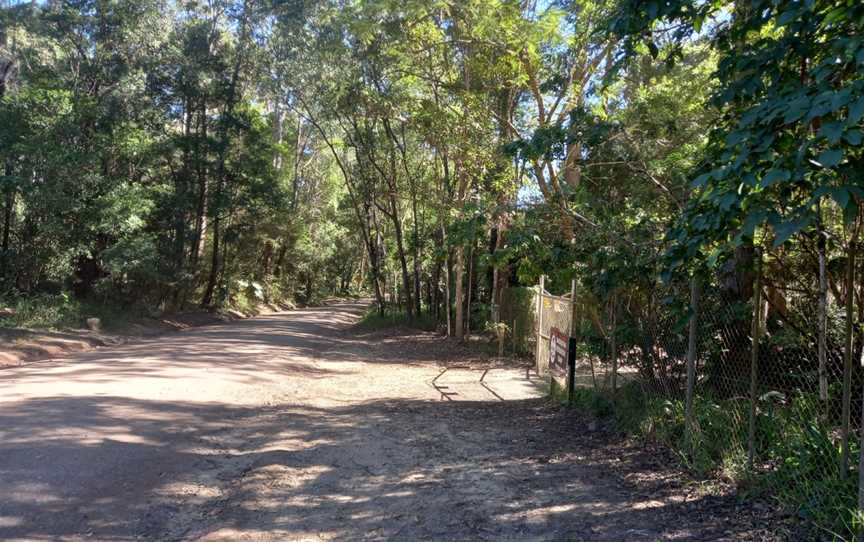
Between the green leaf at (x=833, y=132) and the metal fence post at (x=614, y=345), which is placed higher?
the green leaf at (x=833, y=132)

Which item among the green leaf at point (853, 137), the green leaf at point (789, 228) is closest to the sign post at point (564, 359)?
the green leaf at point (789, 228)

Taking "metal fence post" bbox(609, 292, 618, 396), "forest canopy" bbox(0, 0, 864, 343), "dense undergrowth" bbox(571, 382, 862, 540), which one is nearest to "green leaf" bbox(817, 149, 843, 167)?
"forest canopy" bbox(0, 0, 864, 343)

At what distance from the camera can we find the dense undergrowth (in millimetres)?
4312

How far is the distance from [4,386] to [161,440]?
14.9 feet

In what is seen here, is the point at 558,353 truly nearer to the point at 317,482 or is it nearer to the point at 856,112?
the point at 317,482

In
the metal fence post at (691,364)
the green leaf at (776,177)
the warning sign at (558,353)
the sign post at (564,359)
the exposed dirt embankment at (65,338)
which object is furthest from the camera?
the exposed dirt embankment at (65,338)

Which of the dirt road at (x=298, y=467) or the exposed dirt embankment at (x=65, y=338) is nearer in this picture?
the dirt road at (x=298, y=467)

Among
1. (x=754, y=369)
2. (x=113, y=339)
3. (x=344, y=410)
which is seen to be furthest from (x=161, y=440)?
(x=113, y=339)

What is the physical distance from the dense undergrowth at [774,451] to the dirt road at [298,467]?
18.4 inches

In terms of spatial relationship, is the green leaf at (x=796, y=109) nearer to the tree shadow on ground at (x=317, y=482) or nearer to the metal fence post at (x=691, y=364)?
the tree shadow on ground at (x=317, y=482)

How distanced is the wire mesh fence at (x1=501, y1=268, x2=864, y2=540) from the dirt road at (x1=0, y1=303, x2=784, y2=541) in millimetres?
615

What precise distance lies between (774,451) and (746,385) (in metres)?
1.19

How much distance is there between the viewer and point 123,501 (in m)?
5.13

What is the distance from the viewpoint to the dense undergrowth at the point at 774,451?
4.31 metres
